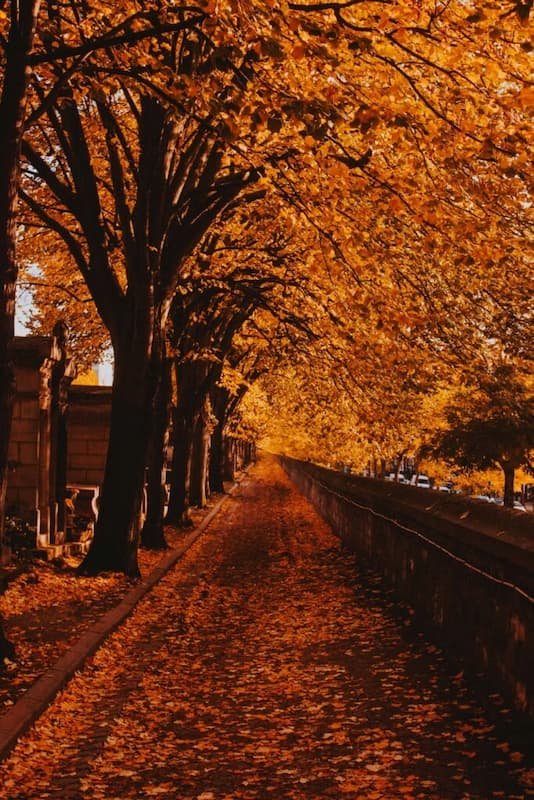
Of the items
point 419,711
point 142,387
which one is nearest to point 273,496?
point 142,387

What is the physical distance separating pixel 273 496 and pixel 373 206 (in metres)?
34.6

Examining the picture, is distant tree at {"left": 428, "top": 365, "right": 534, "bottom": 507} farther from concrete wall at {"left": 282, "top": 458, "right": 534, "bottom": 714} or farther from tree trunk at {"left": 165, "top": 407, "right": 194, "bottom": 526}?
concrete wall at {"left": 282, "top": 458, "right": 534, "bottom": 714}

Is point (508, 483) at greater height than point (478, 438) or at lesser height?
lesser

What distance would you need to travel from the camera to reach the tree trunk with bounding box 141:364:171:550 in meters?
19.4

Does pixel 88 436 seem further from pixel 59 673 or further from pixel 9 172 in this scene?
pixel 9 172

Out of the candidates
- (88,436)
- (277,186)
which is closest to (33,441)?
(277,186)

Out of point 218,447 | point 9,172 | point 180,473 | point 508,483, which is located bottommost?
point 508,483

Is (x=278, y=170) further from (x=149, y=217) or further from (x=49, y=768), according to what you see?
(x=49, y=768)

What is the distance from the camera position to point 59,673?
8.00 metres

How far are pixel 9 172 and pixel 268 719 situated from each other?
16.2ft

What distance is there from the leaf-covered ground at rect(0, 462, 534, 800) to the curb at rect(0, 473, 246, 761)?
108 millimetres

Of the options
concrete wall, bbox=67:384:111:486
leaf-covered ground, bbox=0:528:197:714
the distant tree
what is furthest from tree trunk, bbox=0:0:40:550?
the distant tree

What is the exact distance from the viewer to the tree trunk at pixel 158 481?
63.6 feet

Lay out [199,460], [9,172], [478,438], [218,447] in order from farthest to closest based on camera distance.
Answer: [218,447] < [478,438] < [199,460] < [9,172]
